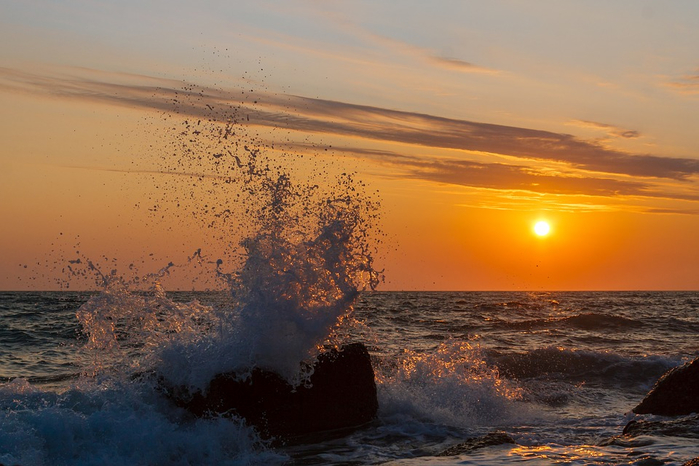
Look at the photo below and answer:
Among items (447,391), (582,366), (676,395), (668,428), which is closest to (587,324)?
(582,366)

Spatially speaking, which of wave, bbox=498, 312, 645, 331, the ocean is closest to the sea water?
the ocean

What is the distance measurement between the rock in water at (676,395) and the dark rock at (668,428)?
1152 mm

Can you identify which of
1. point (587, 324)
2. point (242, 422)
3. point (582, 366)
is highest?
point (242, 422)

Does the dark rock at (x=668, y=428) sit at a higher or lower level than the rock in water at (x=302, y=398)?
lower

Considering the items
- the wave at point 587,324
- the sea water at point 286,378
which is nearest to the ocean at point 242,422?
the sea water at point 286,378

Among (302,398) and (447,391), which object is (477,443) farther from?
(447,391)

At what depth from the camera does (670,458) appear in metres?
6.33

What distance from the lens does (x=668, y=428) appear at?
25.3ft

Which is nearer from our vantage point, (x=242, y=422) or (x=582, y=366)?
(x=242, y=422)

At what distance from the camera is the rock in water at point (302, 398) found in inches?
316

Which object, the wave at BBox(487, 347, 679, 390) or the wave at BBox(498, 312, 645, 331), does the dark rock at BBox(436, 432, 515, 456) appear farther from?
the wave at BBox(498, 312, 645, 331)

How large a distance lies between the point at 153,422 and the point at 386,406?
349 cm

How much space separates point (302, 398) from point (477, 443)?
7.14 ft

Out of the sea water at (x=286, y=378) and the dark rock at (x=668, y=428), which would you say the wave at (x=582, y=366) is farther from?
the dark rock at (x=668, y=428)
